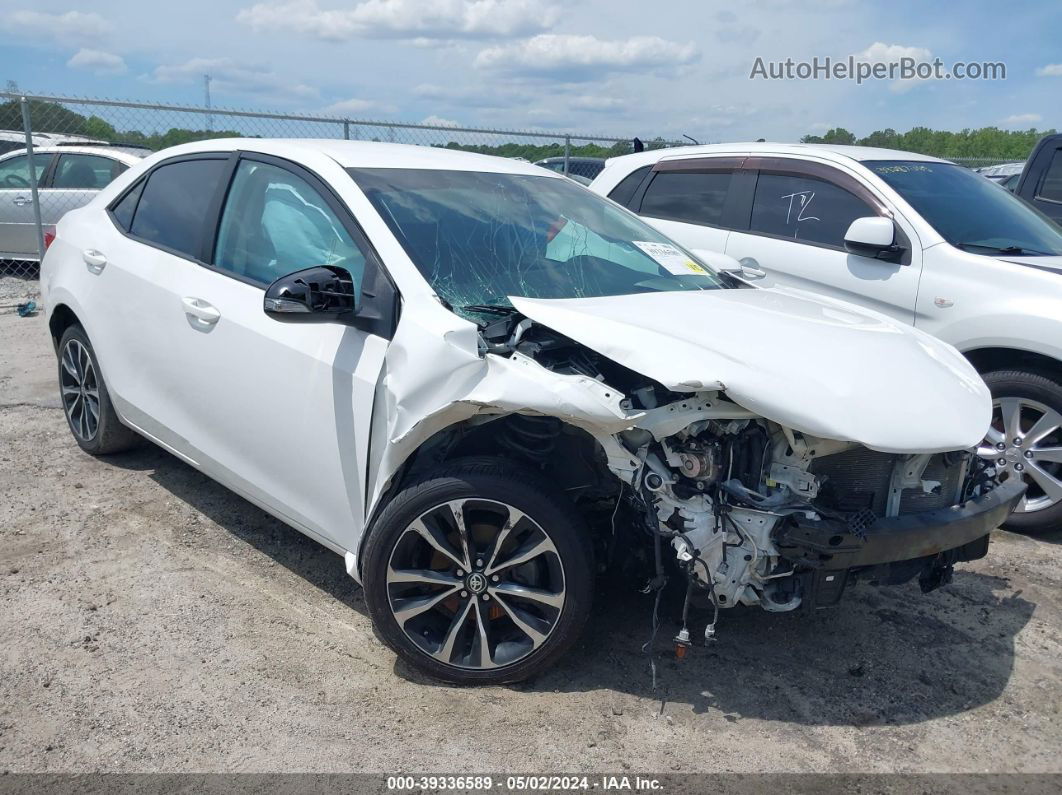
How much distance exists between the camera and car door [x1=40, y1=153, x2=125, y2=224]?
34.6 feet

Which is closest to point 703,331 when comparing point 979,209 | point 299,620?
point 299,620

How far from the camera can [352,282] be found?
10.4ft

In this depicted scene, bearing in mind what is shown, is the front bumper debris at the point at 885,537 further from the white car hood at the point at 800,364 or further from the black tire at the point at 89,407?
the black tire at the point at 89,407

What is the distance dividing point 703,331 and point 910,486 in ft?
2.81

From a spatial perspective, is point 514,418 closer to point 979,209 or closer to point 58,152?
point 979,209

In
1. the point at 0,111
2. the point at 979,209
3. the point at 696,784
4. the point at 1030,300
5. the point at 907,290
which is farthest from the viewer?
the point at 0,111

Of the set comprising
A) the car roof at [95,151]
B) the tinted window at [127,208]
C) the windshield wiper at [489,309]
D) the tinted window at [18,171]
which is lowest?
the tinted window at [18,171]

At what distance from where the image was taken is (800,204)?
582 cm

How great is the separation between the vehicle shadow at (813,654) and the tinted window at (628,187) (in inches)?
150

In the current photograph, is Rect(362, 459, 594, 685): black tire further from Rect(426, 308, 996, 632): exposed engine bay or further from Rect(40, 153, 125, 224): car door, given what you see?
Rect(40, 153, 125, 224): car door

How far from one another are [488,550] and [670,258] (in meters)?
1.70

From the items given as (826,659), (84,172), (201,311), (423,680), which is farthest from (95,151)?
(826,659)

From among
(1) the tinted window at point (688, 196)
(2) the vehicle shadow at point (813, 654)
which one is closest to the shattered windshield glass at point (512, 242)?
(2) the vehicle shadow at point (813, 654)

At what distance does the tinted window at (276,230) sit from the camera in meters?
3.49
